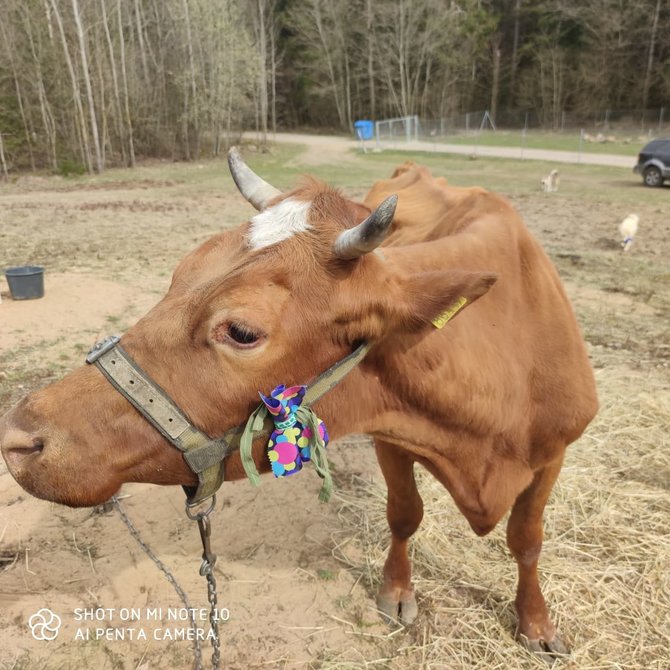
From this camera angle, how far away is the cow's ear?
6.97ft

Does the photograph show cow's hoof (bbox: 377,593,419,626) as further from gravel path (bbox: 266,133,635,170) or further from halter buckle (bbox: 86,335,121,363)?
gravel path (bbox: 266,133,635,170)

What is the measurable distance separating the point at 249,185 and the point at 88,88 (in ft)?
88.1

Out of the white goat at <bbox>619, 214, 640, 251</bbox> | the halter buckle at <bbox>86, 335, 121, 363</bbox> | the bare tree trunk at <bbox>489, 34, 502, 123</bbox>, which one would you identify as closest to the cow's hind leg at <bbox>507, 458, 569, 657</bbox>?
the halter buckle at <bbox>86, 335, 121, 363</bbox>

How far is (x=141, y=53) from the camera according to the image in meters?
32.4

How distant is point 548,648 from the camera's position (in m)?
3.40

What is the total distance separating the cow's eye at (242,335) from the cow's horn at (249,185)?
3.42 feet

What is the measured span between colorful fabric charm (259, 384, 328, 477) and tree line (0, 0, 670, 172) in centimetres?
2750

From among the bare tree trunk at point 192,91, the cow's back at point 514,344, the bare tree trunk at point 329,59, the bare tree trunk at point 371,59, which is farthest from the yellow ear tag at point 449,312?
the bare tree trunk at point 329,59

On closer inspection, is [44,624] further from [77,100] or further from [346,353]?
[77,100]

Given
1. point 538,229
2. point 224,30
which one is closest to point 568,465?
point 538,229

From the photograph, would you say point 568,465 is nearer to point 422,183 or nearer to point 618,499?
point 618,499

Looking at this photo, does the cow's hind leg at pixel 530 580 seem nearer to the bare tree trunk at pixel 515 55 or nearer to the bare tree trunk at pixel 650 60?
the bare tree trunk at pixel 650 60

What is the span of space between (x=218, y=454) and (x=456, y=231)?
1.93 metres

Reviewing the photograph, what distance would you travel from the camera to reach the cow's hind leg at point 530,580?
3.31 metres
